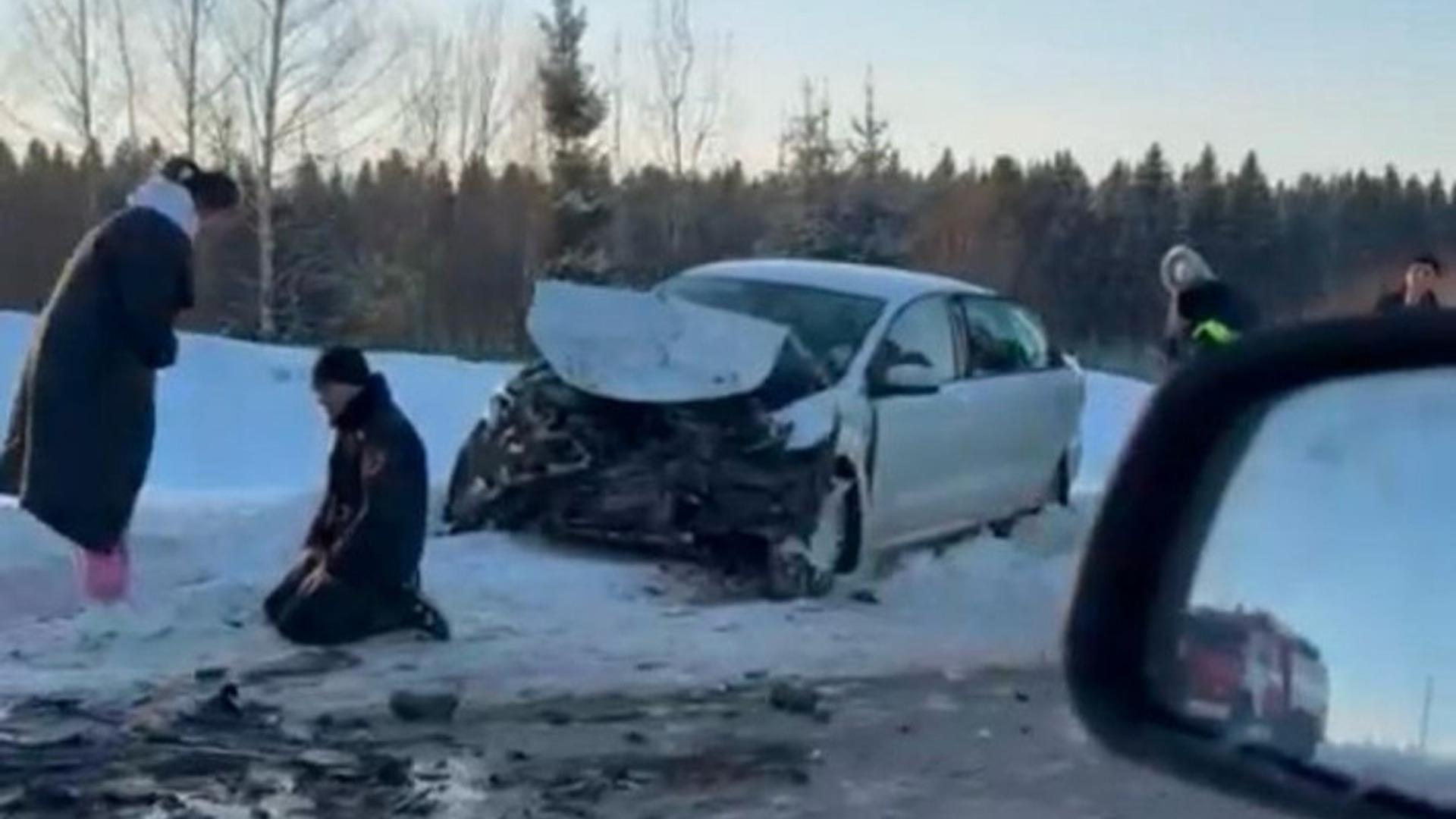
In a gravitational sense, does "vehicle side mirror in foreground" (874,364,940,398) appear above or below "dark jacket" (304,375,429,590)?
above

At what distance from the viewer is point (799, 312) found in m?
13.0

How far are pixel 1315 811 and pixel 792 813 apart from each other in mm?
5775

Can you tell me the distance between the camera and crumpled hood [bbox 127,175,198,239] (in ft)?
Result: 33.9

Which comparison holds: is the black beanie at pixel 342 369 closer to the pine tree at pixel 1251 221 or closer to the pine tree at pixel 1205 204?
the pine tree at pixel 1251 221

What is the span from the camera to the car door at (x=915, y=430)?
1266 cm

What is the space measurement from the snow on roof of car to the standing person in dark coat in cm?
355

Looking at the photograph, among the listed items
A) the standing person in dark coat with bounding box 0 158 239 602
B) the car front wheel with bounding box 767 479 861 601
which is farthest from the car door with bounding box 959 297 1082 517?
the standing person in dark coat with bounding box 0 158 239 602

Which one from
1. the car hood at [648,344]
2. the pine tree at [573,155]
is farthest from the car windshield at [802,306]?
the pine tree at [573,155]

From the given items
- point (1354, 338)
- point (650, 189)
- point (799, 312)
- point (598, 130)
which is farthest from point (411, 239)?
point (1354, 338)

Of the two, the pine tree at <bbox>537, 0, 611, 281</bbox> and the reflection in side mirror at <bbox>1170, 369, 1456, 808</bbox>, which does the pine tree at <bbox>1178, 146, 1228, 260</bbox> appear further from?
the reflection in side mirror at <bbox>1170, 369, 1456, 808</bbox>

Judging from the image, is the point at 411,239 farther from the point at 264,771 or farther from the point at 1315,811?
the point at 1315,811

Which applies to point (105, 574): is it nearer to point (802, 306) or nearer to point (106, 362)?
point (106, 362)

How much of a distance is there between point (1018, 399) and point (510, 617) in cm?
378

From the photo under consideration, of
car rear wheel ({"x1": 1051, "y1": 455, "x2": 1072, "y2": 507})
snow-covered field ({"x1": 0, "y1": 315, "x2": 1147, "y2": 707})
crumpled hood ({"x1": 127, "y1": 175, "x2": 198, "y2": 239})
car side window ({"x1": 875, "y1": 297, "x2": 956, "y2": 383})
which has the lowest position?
snow-covered field ({"x1": 0, "y1": 315, "x2": 1147, "y2": 707})
